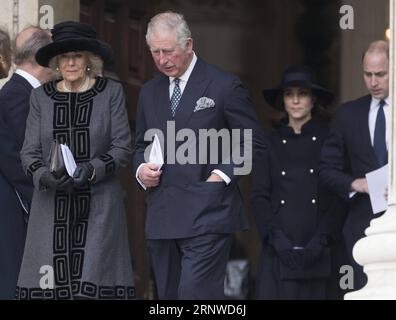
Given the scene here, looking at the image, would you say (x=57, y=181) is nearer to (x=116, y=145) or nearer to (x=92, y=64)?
(x=116, y=145)

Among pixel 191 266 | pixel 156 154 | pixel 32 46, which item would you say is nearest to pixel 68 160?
pixel 156 154

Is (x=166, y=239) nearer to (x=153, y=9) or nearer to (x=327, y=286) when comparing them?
(x=327, y=286)

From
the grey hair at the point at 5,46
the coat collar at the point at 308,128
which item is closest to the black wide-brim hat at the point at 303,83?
the coat collar at the point at 308,128

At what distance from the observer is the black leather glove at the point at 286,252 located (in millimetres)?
12398

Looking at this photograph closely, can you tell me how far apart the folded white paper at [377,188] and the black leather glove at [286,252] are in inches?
27.6

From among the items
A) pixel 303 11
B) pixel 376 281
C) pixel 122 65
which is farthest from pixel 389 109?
pixel 303 11

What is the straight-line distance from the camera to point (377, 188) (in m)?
11.9

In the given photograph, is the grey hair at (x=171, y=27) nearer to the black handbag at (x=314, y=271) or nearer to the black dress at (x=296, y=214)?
the black dress at (x=296, y=214)

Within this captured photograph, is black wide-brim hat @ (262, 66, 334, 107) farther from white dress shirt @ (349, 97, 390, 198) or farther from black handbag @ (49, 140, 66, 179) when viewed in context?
black handbag @ (49, 140, 66, 179)

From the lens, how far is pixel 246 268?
60.3 ft

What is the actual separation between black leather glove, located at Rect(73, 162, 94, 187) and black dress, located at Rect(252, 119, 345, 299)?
1434mm

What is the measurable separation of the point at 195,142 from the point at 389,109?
3.95 ft

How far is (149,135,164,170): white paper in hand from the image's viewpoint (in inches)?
455
